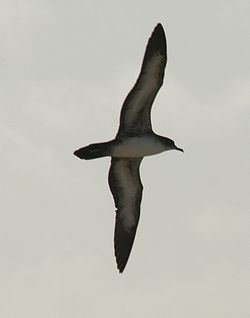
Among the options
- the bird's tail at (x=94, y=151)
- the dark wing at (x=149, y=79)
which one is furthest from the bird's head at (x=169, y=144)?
the bird's tail at (x=94, y=151)

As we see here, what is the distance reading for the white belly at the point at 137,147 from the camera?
1399 inches

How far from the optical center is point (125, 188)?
37.9 meters

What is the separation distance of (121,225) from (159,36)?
7.31m

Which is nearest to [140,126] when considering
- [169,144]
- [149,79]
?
[169,144]

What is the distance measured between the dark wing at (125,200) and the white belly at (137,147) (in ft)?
4.86

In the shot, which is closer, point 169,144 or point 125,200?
point 169,144

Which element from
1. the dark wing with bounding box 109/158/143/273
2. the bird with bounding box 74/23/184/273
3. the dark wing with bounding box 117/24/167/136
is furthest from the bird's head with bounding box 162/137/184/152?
the dark wing with bounding box 109/158/143/273

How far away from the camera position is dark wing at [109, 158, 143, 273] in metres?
37.4

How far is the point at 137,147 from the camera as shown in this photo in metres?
35.5

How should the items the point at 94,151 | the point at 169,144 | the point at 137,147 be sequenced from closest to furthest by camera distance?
the point at 94,151 → the point at 137,147 → the point at 169,144

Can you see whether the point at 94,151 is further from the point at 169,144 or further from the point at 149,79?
the point at 149,79

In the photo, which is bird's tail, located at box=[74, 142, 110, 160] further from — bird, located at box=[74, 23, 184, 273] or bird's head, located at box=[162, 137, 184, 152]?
bird's head, located at box=[162, 137, 184, 152]

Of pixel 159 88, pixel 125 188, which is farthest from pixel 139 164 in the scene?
pixel 159 88

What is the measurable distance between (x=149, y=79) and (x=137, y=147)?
2230 millimetres
